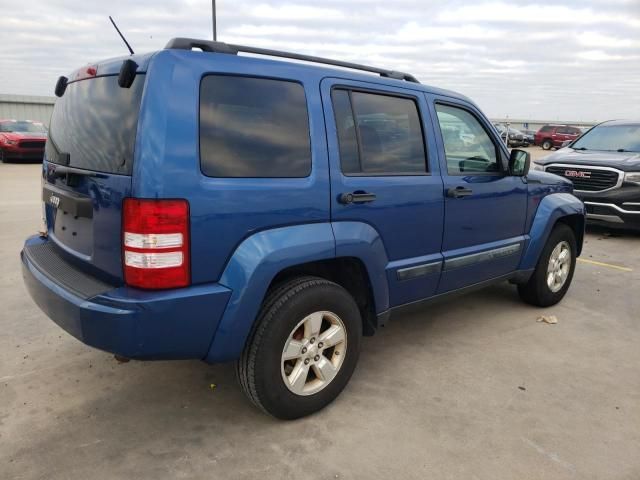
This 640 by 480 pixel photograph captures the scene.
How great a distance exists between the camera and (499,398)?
10.2 ft

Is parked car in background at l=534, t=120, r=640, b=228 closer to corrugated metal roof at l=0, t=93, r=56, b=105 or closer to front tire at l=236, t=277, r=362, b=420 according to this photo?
front tire at l=236, t=277, r=362, b=420

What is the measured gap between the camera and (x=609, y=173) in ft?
25.0

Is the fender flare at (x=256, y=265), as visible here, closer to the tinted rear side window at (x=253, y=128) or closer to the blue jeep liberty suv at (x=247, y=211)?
the blue jeep liberty suv at (x=247, y=211)

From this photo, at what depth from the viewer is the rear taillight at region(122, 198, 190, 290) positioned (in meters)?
2.21

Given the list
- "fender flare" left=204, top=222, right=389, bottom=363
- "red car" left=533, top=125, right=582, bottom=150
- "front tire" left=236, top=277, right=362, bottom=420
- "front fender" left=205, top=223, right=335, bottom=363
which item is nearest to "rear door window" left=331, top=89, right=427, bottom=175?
"fender flare" left=204, top=222, right=389, bottom=363

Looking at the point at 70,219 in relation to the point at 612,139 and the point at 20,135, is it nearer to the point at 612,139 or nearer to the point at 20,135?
the point at 612,139

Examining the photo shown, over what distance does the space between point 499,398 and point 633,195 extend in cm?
579

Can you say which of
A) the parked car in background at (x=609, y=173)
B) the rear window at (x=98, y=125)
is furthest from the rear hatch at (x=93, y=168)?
the parked car in background at (x=609, y=173)

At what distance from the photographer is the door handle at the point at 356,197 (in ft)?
9.19

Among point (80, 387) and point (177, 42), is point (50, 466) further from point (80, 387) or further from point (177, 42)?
point (177, 42)

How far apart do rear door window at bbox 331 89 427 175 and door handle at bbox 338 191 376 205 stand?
5.1 inches

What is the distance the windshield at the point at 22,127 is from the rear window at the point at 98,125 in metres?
17.4

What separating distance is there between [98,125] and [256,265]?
3.54 ft

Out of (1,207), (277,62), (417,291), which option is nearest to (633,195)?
(417,291)
